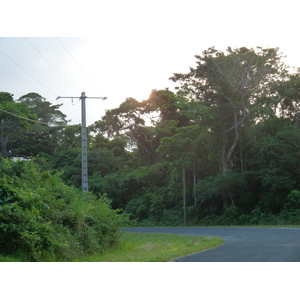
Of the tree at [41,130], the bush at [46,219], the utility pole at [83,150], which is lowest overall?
the bush at [46,219]

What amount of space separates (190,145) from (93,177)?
15.6 m

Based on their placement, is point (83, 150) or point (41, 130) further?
point (41, 130)

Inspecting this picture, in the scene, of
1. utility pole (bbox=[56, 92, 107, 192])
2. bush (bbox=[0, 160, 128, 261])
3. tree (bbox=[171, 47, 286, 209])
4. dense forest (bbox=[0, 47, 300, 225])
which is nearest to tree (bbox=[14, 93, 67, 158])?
dense forest (bbox=[0, 47, 300, 225])

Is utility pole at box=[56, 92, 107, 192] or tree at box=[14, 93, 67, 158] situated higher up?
tree at box=[14, 93, 67, 158]

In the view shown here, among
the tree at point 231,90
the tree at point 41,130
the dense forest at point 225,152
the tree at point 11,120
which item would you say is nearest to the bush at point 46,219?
the dense forest at point 225,152

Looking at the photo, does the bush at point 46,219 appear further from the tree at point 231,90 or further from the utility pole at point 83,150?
the tree at point 231,90

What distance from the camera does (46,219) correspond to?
13.8 m

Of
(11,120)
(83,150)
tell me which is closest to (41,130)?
(11,120)

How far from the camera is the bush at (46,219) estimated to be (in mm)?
11992

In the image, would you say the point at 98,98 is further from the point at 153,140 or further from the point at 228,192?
the point at 153,140

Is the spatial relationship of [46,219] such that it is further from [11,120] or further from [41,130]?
[41,130]

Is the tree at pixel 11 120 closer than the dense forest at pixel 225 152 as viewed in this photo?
No

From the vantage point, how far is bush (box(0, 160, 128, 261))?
12.0 metres

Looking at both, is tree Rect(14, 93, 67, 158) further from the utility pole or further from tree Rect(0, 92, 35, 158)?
the utility pole
